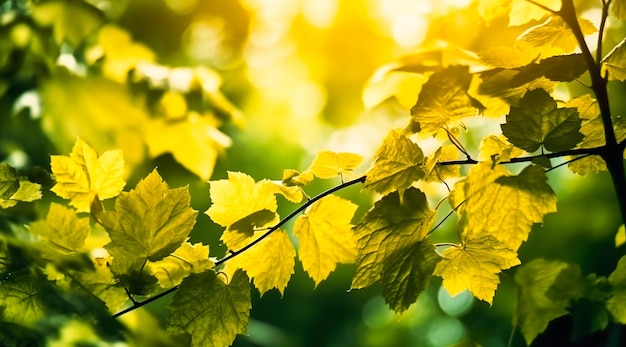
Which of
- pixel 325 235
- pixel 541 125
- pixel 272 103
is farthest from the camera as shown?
pixel 272 103

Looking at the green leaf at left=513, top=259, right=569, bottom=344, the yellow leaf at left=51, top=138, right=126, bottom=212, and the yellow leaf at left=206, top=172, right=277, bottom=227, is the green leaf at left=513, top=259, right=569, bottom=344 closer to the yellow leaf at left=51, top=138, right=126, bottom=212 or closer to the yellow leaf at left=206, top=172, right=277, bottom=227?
the yellow leaf at left=206, top=172, right=277, bottom=227

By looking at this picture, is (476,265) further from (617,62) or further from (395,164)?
(617,62)

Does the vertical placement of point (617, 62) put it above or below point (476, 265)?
above

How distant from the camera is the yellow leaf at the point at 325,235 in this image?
77 centimetres

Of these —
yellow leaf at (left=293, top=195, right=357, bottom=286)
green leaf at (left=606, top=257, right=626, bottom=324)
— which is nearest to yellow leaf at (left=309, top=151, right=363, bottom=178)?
yellow leaf at (left=293, top=195, right=357, bottom=286)

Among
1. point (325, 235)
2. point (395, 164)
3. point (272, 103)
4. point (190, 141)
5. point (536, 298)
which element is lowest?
point (272, 103)

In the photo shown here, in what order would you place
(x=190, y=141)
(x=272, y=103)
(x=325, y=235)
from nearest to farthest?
(x=325, y=235) < (x=190, y=141) < (x=272, y=103)

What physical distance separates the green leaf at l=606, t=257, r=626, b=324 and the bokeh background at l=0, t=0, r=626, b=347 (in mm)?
134

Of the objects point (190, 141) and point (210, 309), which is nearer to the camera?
point (210, 309)

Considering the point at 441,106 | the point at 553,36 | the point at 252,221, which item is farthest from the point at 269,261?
the point at 553,36

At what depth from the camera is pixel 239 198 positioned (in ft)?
2.50

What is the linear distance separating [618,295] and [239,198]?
0.52 meters

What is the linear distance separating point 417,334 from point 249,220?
406 centimetres

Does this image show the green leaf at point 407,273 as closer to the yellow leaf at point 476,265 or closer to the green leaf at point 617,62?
the yellow leaf at point 476,265
